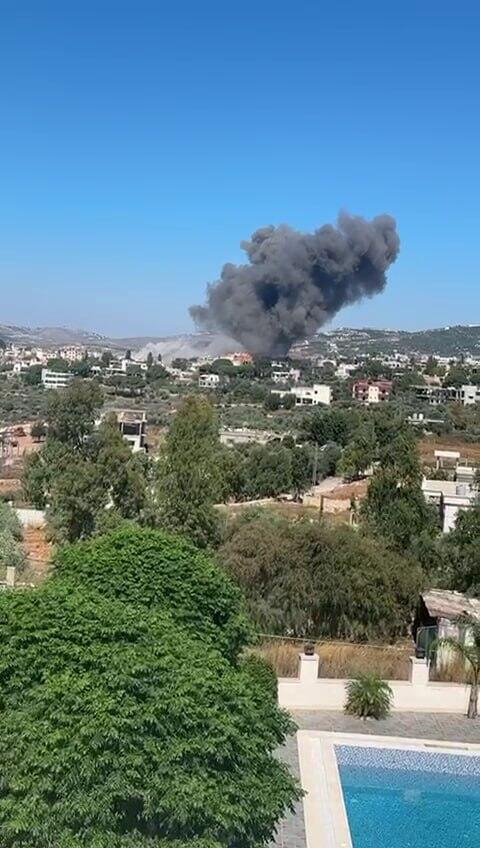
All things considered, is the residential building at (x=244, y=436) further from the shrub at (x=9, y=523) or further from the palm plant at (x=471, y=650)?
the palm plant at (x=471, y=650)

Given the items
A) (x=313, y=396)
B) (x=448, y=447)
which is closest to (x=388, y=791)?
(x=448, y=447)

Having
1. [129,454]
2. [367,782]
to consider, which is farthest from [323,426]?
[367,782]

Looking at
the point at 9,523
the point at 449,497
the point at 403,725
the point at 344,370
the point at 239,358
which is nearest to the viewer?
the point at 403,725

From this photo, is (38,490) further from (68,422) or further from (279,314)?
(279,314)

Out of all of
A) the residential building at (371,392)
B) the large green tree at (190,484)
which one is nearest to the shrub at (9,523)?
the large green tree at (190,484)

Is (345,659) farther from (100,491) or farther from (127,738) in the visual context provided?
(100,491)

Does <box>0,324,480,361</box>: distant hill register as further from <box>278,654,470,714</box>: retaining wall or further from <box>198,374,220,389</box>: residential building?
<box>278,654,470,714</box>: retaining wall
